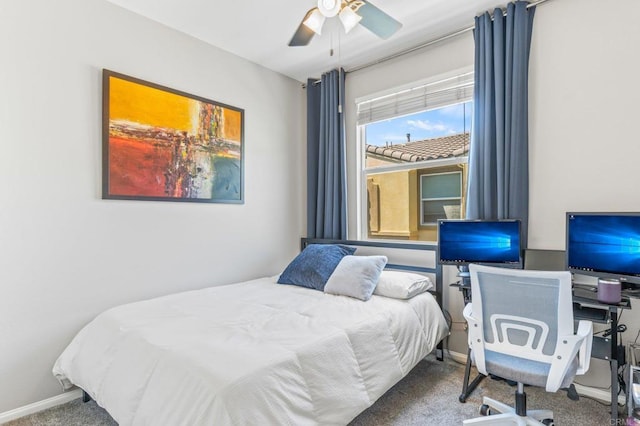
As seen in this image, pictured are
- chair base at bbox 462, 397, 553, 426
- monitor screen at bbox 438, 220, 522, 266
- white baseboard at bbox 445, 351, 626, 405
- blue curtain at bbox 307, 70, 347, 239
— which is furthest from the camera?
blue curtain at bbox 307, 70, 347, 239

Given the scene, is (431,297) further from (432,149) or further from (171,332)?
(171,332)

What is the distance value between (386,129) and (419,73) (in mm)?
610

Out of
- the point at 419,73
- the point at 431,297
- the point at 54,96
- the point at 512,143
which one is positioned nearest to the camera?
the point at 54,96

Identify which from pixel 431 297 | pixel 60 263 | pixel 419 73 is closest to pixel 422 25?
pixel 419 73

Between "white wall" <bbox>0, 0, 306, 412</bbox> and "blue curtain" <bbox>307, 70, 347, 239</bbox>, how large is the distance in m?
1.06

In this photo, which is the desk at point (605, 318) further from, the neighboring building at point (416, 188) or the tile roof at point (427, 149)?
the tile roof at point (427, 149)

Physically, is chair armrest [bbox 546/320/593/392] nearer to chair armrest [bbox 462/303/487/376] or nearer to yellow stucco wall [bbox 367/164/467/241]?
chair armrest [bbox 462/303/487/376]

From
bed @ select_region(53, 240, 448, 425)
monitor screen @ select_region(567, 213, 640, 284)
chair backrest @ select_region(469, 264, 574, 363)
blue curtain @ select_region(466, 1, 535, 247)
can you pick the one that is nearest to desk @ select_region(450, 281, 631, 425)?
monitor screen @ select_region(567, 213, 640, 284)

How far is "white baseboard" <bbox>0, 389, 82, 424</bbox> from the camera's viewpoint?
6.89ft

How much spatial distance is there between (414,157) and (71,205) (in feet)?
9.20

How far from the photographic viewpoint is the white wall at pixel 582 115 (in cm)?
220

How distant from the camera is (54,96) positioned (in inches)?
89.7

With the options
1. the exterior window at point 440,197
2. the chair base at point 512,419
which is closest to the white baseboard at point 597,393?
the chair base at point 512,419

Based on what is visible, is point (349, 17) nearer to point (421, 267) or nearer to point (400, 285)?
point (400, 285)
